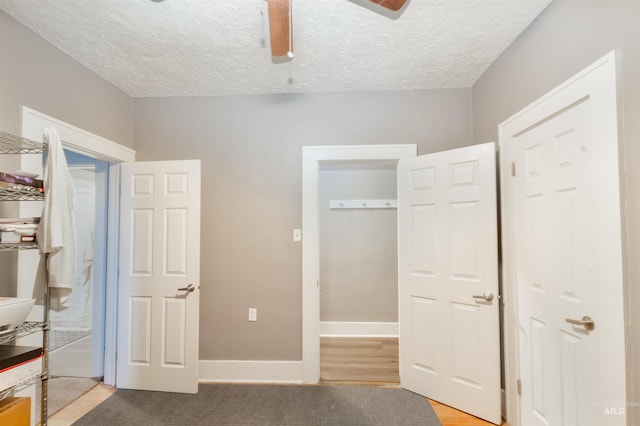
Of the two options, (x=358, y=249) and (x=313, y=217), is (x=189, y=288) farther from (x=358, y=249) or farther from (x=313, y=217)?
(x=358, y=249)

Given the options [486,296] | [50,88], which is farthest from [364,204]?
[50,88]

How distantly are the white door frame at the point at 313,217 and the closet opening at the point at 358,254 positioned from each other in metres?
1.19

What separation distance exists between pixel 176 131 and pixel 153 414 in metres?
2.35

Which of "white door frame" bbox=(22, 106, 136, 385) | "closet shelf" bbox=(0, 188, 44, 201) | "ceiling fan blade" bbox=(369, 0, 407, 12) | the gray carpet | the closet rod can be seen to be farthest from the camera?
the closet rod

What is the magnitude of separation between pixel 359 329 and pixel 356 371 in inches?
40.1

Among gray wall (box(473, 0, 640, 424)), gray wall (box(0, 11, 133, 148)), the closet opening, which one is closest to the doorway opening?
gray wall (box(0, 11, 133, 148))

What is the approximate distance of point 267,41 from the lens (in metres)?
1.86

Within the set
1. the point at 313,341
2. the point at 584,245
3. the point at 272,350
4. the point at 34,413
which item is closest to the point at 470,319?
the point at 584,245

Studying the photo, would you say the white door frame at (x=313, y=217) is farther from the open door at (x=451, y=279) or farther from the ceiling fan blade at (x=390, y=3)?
the ceiling fan blade at (x=390, y=3)

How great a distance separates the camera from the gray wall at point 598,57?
1.11 meters

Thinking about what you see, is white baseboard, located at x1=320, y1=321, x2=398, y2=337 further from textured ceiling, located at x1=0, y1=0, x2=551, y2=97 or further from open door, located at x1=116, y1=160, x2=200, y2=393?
textured ceiling, located at x1=0, y1=0, x2=551, y2=97

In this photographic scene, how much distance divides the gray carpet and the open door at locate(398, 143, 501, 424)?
0.90 ft

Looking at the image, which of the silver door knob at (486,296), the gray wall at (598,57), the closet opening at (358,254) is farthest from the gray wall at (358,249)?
the gray wall at (598,57)

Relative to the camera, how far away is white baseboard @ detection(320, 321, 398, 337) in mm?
3686
